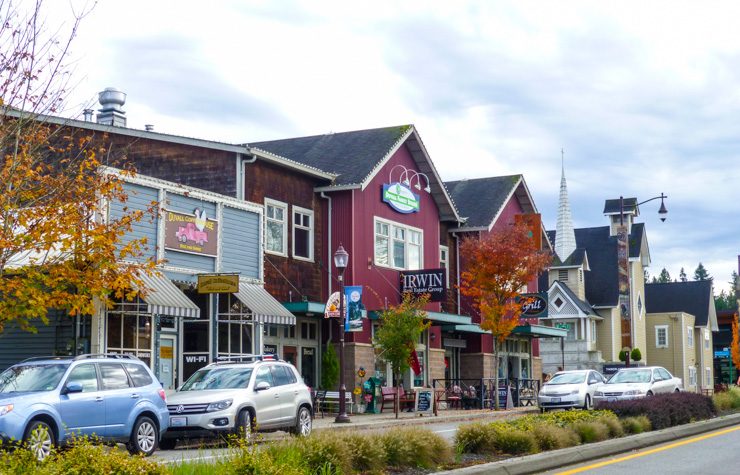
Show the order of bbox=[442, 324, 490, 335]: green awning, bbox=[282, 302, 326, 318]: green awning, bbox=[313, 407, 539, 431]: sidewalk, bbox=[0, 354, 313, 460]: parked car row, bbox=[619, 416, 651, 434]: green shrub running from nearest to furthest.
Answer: bbox=[0, 354, 313, 460]: parked car row, bbox=[619, 416, 651, 434]: green shrub, bbox=[313, 407, 539, 431]: sidewalk, bbox=[282, 302, 326, 318]: green awning, bbox=[442, 324, 490, 335]: green awning

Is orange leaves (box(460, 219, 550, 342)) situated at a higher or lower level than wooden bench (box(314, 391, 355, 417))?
higher

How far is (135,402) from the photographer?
1748 cm

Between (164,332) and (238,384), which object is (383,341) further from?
(238,384)

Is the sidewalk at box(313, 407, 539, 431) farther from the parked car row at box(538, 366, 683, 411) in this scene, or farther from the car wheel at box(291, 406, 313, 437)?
the car wheel at box(291, 406, 313, 437)

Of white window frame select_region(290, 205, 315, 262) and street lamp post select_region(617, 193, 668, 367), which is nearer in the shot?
white window frame select_region(290, 205, 315, 262)

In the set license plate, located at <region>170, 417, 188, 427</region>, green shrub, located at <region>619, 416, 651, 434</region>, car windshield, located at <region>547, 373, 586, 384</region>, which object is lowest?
green shrub, located at <region>619, 416, 651, 434</region>

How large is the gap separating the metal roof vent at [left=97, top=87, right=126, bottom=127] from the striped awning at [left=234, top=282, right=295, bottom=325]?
885cm

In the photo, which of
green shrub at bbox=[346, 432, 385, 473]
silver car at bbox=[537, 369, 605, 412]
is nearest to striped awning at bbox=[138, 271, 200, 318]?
green shrub at bbox=[346, 432, 385, 473]

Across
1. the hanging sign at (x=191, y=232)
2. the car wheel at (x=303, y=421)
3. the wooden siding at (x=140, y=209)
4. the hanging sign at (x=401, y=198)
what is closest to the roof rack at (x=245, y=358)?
the car wheel at (x=303, y=421)

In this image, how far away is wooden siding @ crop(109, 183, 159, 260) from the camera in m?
24.4

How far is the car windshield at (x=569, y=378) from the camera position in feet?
109

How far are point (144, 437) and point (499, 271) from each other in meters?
23.2

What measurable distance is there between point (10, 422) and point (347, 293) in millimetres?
17105

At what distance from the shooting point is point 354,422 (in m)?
27.6
